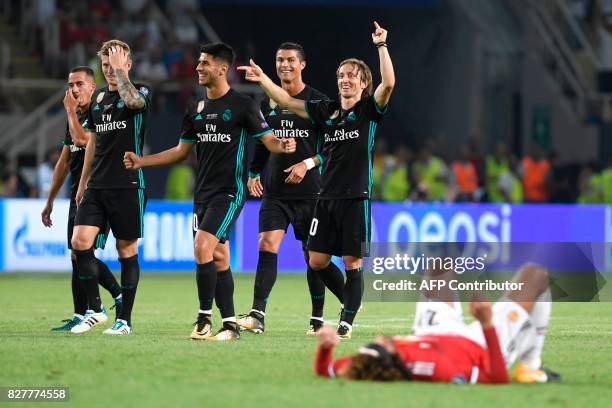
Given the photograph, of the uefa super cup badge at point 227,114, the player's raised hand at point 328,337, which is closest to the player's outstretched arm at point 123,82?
the uefa super cup badge at point 227,114

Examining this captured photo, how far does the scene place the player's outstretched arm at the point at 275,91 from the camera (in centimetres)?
1025

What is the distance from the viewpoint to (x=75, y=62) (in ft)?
84.1

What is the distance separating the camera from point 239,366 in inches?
348

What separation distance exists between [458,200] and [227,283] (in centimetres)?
1370

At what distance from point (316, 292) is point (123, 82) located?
2468 mm

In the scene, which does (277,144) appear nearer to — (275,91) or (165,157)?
(275,91)

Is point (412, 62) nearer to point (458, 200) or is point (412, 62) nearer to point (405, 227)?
point (458, 200)

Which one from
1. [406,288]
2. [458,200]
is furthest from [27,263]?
[406,288]

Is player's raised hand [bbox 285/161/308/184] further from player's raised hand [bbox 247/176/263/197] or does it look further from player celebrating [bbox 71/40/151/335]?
player celebrating [bbox 71/40/151/335]

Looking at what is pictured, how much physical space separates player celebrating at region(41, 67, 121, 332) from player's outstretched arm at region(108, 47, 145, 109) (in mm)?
826

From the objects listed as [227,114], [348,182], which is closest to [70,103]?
[227,114]

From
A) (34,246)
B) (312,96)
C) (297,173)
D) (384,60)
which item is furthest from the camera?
(34,246)

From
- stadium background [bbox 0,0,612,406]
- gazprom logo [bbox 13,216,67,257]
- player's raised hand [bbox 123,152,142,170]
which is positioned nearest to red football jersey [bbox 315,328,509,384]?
stadium background [bbox 0,0,612,406]

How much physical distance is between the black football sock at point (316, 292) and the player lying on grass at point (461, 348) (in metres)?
3.58
